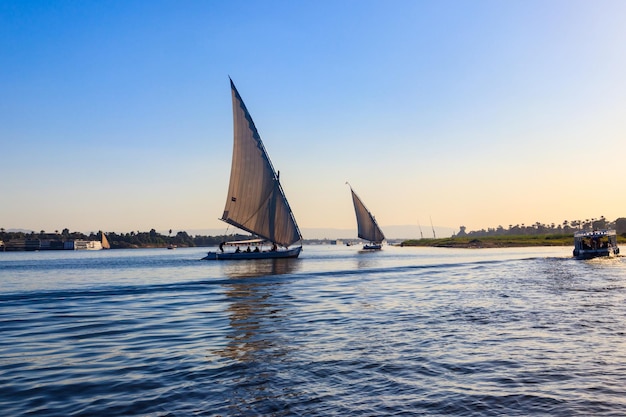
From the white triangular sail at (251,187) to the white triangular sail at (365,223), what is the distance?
76.0 metres

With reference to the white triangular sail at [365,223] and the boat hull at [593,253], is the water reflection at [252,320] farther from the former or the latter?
the white triangular sail at [365,223]

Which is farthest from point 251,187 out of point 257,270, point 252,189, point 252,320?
point 252,320

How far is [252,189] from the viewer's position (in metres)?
87.5

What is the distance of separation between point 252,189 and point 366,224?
3791 inches

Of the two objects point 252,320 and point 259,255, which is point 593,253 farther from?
point 252,320

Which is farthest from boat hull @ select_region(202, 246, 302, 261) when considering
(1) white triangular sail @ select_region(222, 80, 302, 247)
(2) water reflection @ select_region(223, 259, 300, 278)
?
(1) white triangular sail @ select_region(222, 80, 302, 247)

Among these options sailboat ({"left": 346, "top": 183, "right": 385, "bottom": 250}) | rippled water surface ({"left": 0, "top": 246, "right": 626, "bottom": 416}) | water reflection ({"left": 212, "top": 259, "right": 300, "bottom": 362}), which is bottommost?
water reflection ({"left": 212, "top": 259, "right": 300, "bottom": 362})

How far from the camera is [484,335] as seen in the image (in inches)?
802

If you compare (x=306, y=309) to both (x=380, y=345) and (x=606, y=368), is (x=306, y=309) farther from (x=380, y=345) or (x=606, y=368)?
(x=606, y=368)

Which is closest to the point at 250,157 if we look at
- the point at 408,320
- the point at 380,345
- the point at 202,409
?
the point at 408,320

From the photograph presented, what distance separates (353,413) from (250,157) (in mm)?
77694

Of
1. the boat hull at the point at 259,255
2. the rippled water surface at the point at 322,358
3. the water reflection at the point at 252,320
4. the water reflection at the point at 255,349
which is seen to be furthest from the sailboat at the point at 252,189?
the rippled water surface at the point at 322,358

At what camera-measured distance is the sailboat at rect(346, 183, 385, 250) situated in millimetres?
172750

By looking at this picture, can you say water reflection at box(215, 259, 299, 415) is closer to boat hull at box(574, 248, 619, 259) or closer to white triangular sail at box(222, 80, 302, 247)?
white triangular sail at box(222, 80, 302, 247)
